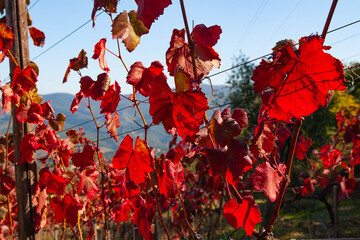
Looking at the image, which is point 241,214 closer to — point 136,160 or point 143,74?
point 136,160

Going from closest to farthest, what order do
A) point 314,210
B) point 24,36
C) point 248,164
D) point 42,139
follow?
1. point 248,164
2. point 42,139
3. point 24,36
4. point 314,210

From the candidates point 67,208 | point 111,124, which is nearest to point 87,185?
point 67,208

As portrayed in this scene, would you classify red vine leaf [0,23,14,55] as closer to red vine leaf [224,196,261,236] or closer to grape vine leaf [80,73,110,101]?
grape vine leaf [80,73,110,101]

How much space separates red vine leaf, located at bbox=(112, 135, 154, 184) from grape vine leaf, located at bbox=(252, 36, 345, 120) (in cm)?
44

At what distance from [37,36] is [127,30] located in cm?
157

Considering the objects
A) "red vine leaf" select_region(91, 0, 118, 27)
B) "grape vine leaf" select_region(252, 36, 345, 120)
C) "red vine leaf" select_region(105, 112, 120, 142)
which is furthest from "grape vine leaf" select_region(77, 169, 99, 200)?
"grape vine leaf" select_region(252, 36, 345, 120)

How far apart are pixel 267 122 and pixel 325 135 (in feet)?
39.3

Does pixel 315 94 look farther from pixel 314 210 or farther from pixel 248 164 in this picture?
pixel 314 210

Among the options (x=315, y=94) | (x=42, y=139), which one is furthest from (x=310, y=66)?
(x=42, y=139)

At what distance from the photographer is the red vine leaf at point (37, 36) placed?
2.17 meters

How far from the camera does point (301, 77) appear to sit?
2.01 ft

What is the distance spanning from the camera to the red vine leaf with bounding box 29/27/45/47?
2.17 metres

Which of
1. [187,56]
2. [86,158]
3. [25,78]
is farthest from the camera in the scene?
[25,78]

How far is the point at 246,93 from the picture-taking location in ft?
36.5
